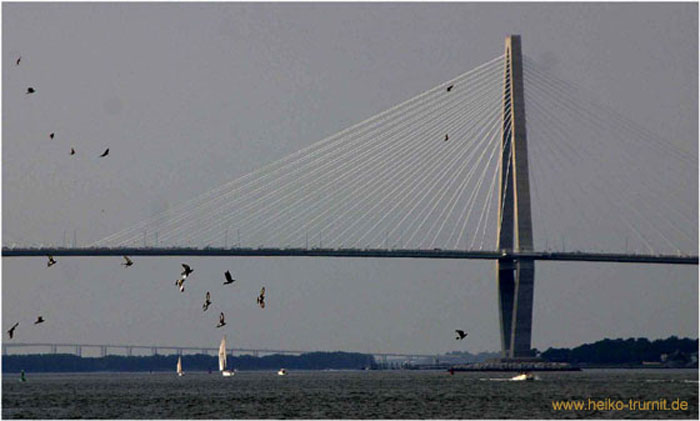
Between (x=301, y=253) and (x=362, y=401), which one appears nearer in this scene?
(x=362, y=401)

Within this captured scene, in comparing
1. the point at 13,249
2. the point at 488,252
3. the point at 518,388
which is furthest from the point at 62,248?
the point at 518,388

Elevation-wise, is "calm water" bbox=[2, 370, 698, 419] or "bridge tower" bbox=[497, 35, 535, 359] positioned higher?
"bridge tower" bbox=[497, 35, 535, 359]

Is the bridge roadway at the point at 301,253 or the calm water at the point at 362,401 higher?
the bridge roadway at the point at 301,253

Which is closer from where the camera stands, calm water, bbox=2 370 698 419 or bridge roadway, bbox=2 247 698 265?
calm water, bbox=2 370 698 419

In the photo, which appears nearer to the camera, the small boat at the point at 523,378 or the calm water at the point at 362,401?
the calm water at the point at 362,401

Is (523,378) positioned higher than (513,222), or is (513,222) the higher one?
(513,222)

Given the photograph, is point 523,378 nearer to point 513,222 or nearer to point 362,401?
point 513,222

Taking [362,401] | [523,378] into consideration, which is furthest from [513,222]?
[362,401]

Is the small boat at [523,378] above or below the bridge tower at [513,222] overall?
below

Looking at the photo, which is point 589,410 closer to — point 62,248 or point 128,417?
point 128,417
